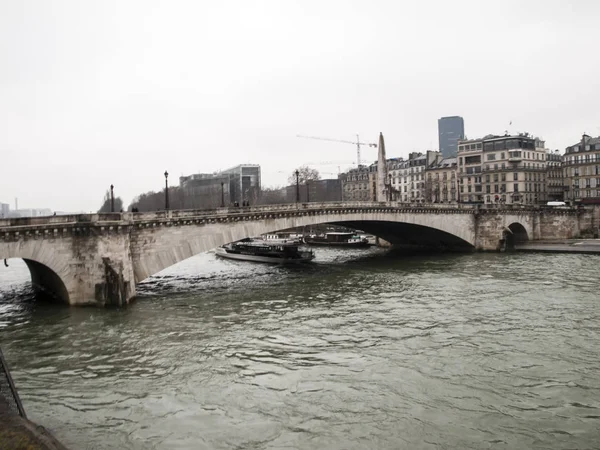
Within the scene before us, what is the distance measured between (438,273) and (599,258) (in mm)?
16852

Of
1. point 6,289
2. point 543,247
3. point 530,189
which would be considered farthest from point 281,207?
point 530,189

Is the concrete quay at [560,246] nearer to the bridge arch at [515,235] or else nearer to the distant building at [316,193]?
the bridge arch at [515,235]

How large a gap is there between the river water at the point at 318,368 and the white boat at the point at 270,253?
17712mm

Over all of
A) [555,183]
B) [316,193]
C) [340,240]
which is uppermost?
[316,193]

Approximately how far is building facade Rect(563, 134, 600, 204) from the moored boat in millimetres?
33069

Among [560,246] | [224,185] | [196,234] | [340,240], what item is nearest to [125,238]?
[196,234]

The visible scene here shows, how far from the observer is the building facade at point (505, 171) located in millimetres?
82875

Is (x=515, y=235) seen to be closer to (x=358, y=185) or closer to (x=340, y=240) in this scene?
(x=340, y=240)

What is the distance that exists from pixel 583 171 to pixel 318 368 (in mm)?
76883

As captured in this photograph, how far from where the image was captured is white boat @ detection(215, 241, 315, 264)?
161ft

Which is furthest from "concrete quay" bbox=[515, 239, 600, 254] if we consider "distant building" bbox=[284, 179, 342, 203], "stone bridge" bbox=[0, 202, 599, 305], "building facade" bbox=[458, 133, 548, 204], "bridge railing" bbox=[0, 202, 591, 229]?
"distant building" bbox=[284, 179, 342, 203]

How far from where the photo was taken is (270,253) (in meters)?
50.9

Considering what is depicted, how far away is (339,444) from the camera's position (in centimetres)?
1167

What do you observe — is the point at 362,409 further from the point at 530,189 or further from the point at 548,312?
the point at 530,189
